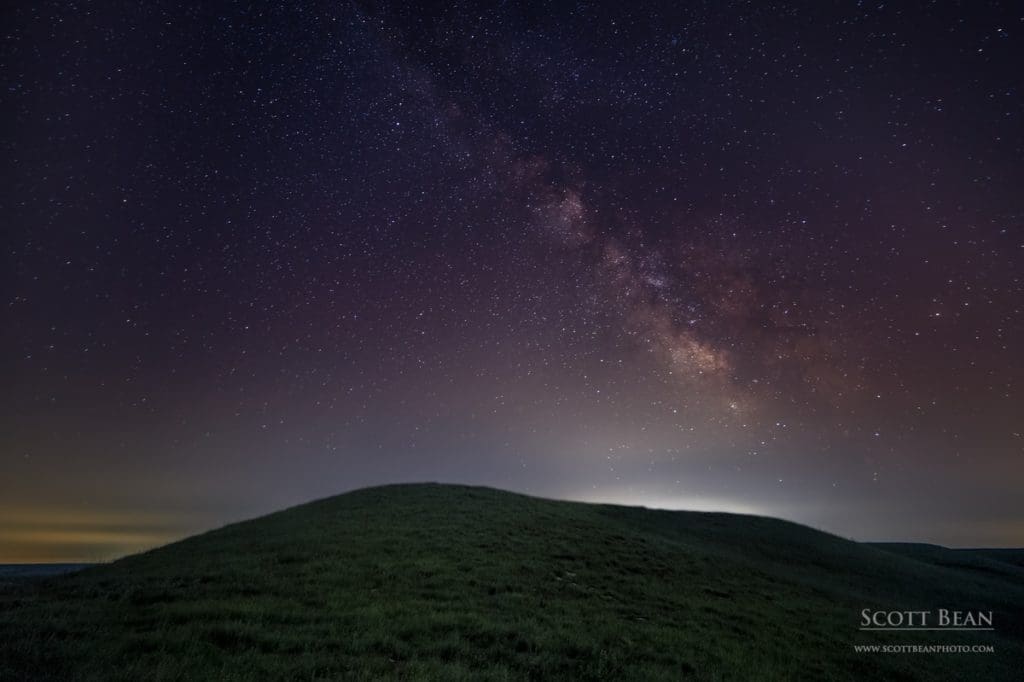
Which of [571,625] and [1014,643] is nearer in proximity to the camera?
[571,625]

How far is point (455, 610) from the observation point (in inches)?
610

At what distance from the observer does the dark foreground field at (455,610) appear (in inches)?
433

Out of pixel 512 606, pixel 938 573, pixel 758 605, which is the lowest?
pixel 938 573

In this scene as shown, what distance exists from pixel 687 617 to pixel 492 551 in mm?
8925

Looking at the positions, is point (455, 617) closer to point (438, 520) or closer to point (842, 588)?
point (438, 520)

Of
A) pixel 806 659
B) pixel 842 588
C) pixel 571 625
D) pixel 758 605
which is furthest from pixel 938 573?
pixel 571 625

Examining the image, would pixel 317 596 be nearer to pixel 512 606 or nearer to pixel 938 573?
pixel 512 606

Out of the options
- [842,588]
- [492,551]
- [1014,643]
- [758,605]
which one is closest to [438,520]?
[492,551]

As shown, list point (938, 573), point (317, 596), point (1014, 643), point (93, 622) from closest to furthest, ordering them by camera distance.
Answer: point (93, 622) < point (317, 596) < point (1014, 643) < point (938, 573)

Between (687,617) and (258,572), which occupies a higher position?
(258,572)

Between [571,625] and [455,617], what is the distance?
3476 mm

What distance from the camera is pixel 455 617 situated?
1454 centimetres

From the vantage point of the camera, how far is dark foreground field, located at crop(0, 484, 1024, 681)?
1101 cm

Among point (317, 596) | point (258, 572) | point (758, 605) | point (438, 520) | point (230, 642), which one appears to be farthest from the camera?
point (438, 520)
